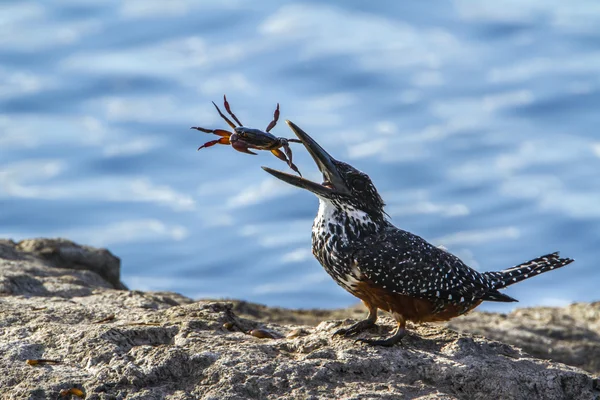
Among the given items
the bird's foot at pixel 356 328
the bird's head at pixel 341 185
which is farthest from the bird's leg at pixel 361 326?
the bird's head at pixel 341 185

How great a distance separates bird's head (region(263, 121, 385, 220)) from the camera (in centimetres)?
611

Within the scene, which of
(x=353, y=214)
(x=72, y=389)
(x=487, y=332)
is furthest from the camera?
(x=487, y=332)

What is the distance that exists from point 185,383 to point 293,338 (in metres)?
0.89

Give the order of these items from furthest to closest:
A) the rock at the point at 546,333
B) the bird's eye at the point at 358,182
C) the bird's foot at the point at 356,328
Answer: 1. the rock at the point at 546,333
2. the bird's eye at the point at 358,182
3. the bird's foot at the point at 356,328

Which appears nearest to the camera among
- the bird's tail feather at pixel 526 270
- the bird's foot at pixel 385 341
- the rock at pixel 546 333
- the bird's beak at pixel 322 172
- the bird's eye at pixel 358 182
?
the bird's foot at pixel 385 341

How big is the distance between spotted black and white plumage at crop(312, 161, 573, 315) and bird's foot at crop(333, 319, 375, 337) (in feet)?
0.65

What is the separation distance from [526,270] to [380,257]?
124cm

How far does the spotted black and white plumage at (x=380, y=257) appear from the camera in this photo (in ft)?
19.2

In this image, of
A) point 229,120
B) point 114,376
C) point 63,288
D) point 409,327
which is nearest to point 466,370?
point 409,327

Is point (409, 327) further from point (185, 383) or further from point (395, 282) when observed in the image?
point (185, 383)

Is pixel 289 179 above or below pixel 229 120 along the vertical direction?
below

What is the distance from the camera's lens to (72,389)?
512 cm

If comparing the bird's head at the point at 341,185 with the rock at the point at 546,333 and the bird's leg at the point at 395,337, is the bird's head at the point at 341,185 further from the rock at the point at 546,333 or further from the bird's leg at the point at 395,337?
the rock at the point at 546,333

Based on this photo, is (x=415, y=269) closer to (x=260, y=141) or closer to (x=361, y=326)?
(x=361, y=326)
